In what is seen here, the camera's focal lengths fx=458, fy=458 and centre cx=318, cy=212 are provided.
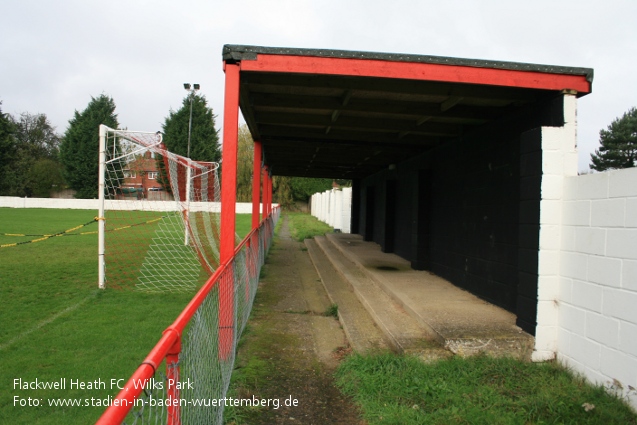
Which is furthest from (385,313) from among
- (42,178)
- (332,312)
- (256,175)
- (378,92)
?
(42,178)

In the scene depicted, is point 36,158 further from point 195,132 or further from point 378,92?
point 378,92

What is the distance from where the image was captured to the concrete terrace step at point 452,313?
4.01m

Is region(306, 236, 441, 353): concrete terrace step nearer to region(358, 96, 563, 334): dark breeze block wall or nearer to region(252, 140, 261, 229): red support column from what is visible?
region(358, 96, 563, 334): dark breeze block wall

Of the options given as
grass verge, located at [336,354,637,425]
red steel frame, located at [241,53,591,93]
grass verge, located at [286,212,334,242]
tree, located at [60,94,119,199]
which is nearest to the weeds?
grass verge, located at [336,354,637,425]

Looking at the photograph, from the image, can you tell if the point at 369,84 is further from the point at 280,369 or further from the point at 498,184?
the point at 280,369

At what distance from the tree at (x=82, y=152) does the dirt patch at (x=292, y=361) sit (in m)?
42.9

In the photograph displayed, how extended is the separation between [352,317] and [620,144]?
46.9 m

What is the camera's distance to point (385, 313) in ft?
17.4

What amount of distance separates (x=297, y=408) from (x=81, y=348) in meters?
2.44

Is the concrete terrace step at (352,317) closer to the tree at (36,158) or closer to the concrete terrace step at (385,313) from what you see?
the concrete terrace step at (385,313)

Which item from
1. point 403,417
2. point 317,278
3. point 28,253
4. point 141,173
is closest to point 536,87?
point 403,417

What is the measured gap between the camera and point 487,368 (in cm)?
375

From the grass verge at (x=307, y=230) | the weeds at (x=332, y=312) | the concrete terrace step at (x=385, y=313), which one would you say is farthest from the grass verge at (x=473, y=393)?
the grass verge at (x=307, y=230)

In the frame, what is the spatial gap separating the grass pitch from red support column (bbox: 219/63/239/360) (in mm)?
958
